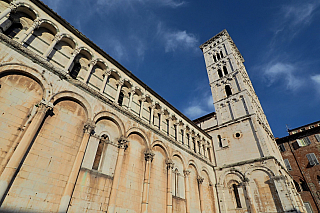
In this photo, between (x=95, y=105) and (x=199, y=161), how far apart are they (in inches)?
528

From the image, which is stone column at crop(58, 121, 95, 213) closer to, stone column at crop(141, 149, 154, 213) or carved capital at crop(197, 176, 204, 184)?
stone column at crop(141, 149, 154, 213)

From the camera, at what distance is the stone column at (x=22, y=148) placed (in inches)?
268

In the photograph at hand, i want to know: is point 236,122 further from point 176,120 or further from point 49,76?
point 49,76

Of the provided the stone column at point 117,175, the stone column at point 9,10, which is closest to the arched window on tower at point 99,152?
the stone column at point 117,175

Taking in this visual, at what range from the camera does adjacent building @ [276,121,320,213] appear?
24.8 metres

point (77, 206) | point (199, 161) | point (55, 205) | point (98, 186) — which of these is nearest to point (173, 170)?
point (199, 161)

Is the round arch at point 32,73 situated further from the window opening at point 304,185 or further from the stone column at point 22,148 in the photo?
the window opening at point 304,185

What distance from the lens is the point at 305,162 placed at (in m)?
27.2

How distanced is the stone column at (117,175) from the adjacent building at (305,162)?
28.8 m

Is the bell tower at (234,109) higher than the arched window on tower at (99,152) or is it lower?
higher

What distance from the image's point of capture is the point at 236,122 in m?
23.0

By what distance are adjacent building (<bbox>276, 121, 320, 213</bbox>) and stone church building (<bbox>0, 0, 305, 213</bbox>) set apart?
13942 mm

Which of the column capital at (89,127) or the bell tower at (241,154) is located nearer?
the column capital at (89,127)

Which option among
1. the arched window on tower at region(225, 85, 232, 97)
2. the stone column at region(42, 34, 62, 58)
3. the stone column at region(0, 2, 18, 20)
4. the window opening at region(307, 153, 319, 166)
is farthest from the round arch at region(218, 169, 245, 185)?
the stone column at region(0, 2, 18, 20)
